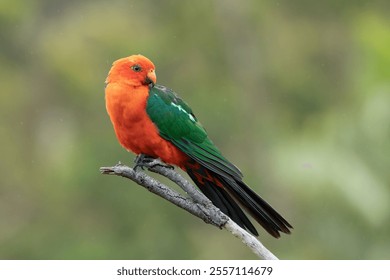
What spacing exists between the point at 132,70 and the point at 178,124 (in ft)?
1.16

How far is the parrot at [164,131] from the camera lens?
425 cm

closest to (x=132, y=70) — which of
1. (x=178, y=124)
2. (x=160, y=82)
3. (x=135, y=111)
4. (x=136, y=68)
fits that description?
(x=136, y=68)

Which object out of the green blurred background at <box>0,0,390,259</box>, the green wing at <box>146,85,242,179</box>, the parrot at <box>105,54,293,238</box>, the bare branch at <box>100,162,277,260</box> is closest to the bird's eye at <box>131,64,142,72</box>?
the parrot at <box>105,54,293,238</box>

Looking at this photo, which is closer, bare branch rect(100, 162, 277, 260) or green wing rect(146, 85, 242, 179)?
bare branch rect(100, 162, 277, 260)

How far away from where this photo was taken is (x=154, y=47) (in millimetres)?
18625

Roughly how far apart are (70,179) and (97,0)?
14.9ft

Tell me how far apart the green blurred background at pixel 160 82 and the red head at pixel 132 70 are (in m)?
8.81

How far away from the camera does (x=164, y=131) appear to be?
456 cm

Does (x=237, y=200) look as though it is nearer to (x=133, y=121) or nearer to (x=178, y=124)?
(x=178, y=124)

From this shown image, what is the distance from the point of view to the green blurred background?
16.1 metres

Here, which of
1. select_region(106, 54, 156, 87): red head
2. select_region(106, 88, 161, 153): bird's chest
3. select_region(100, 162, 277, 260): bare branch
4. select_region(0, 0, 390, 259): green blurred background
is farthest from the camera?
select_region(0, 0, 390, 259): green blurred background

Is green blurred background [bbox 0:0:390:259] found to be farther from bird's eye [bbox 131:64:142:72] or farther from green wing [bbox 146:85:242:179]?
bird's eye [bbox 131:64:142:72]

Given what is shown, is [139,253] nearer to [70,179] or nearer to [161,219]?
[161,219]

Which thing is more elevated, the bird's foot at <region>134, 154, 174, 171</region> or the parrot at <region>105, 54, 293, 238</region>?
the parrot at <region>105, 54, 293, 238</region>
